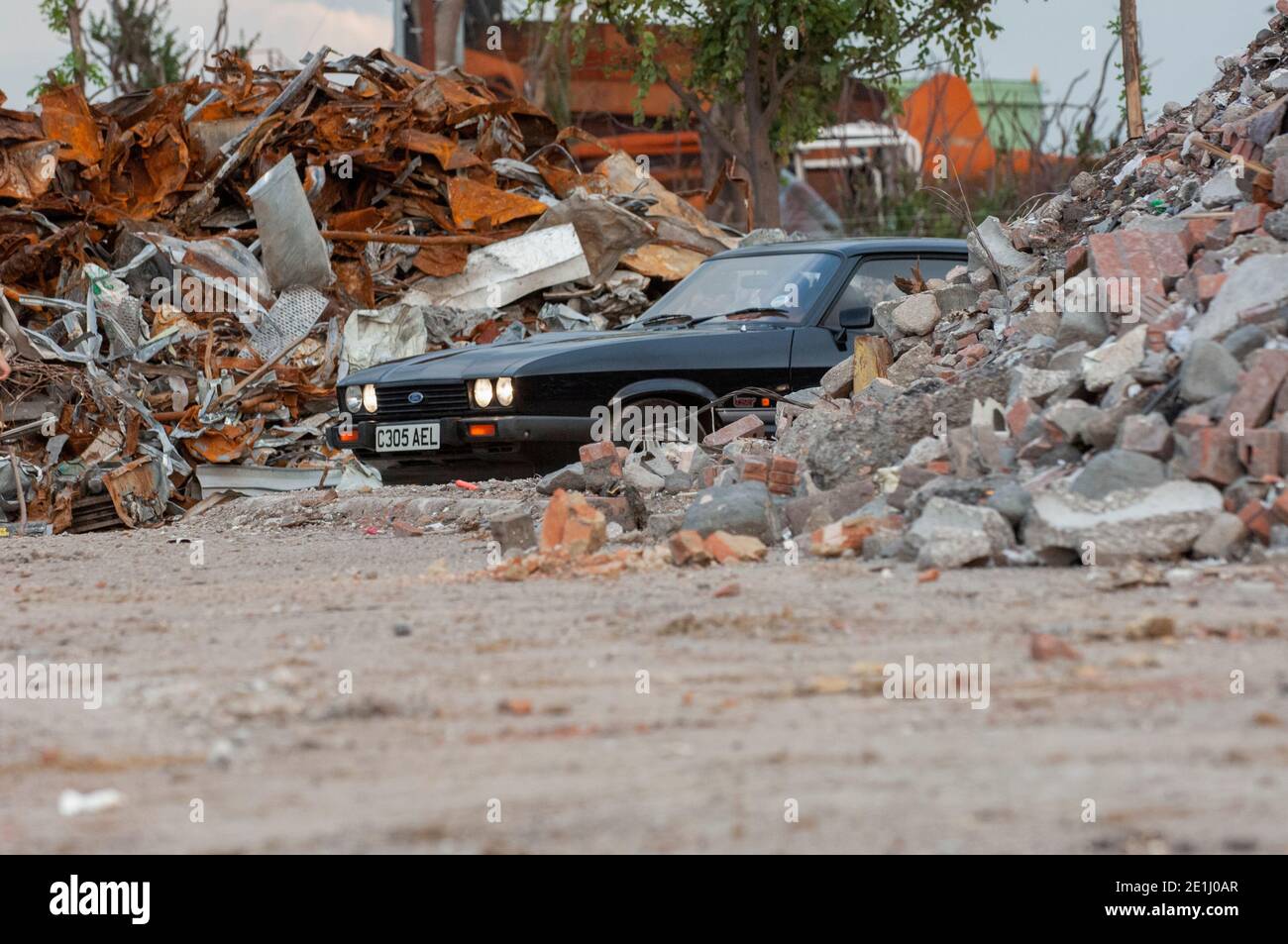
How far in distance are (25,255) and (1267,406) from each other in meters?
9.88

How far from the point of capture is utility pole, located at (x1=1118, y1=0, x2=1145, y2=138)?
11.8m

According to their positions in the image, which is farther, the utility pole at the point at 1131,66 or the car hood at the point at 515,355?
the utility pole at the point at 1131,66

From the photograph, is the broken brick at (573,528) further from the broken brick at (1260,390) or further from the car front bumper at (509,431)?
the broken brick at (1260,390)

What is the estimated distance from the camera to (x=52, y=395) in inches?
448

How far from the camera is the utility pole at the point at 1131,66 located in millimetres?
11836


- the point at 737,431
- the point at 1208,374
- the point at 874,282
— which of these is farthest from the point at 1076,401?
the point at 874,282

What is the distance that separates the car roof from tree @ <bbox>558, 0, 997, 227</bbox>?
23.2 ft

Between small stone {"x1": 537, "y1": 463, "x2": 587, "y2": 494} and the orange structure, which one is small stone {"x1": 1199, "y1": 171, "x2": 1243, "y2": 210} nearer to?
small stone {"x1": 537, "y1": 463, "x2": 587, "y2": 494}

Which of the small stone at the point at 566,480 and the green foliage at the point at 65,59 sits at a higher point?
the green foliage at the point at 65,59

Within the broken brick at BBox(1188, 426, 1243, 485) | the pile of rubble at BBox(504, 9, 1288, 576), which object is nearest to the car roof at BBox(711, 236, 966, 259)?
the pile of rubble at BBox(504, 9, 1288, 576)

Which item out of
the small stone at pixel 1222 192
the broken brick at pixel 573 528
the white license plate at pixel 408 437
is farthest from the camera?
the white license plate at pixel 408 437

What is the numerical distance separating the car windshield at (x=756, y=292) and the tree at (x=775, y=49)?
7.42 m

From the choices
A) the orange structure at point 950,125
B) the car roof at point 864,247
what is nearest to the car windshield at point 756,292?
the car roof at point 864,247
